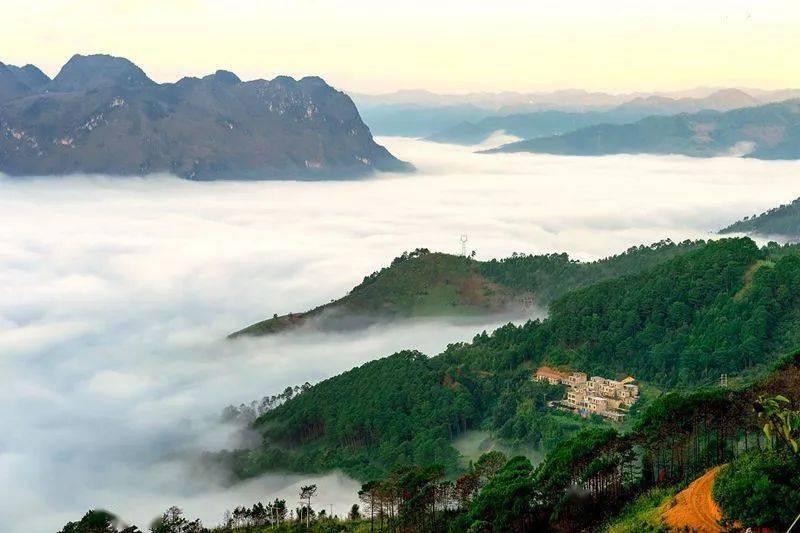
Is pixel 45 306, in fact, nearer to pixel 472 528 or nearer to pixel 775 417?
pixel 472 528

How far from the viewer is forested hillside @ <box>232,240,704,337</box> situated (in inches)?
4656

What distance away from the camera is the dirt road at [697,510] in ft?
94.9

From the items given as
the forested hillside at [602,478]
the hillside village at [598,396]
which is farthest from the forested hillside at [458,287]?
the forested hillside at [602,478]

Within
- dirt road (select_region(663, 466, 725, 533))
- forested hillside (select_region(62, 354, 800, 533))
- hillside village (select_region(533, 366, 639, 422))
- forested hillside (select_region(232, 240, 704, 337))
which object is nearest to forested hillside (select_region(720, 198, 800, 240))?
forested hillside (select_region(232, 240, 704, 337))

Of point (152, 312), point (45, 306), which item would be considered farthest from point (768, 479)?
point (45, 306)

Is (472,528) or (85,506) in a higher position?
(472,528)

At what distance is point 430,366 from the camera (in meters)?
85.8

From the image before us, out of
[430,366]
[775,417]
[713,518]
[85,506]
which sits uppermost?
[775,417]

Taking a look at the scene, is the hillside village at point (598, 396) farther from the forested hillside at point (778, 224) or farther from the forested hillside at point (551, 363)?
the forested hillside at point (778, 224)

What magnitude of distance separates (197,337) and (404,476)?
323 feet

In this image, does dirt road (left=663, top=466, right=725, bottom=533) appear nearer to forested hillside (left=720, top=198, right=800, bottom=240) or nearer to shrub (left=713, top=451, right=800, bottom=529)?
shrub (left=713, top=451, right=800, bottom=529)

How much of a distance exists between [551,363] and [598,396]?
10771mm

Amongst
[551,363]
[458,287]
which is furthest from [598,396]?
[458,287]

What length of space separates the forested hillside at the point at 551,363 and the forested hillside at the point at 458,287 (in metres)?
27.5
